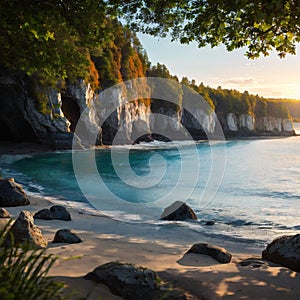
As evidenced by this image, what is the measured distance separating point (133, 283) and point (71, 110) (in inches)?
2245

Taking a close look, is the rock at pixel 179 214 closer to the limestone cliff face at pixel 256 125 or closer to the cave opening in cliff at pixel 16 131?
the cave opening in cliff at pixel 16 131

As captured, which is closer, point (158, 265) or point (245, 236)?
point (158, 265)

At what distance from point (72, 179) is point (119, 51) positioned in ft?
198

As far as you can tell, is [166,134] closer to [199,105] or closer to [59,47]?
[199,105]

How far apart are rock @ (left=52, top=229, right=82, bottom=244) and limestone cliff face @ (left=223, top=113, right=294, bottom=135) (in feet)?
457

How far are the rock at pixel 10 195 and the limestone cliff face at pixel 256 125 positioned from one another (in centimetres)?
13421

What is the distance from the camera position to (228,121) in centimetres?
14775

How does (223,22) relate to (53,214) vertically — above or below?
above

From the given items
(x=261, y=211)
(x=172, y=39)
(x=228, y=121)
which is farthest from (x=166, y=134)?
(x=172, y=39)

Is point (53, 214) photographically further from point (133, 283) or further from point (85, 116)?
point (85, 116)

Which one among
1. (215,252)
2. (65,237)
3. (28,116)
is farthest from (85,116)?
(215,252)

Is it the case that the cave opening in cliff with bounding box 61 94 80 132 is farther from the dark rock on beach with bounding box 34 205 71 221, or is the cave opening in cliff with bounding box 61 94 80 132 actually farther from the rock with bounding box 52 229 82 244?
the rock with bounding box 52 229 82 244

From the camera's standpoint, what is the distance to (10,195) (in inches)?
573

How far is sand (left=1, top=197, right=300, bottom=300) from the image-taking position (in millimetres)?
5215
